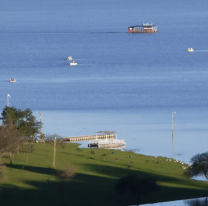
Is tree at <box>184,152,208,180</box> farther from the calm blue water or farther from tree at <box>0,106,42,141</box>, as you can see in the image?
tree at <box>0,106,42,141</box>

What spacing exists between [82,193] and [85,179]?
397 centimetres

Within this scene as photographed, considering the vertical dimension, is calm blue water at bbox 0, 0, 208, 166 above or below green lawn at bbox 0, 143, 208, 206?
above

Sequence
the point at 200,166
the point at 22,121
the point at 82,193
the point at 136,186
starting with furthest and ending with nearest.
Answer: the point at 22,121 → the point at 200,166 → the point at 82,193 → the point at 136,186

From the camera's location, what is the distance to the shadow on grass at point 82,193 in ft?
156

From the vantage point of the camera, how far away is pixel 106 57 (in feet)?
530

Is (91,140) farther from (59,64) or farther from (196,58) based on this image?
(196,58)

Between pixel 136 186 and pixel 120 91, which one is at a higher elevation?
pixel 120 91

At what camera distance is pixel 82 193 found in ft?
163

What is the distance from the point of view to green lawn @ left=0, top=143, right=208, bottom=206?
4831 centimetres

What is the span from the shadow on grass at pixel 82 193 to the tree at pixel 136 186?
3.06 ft

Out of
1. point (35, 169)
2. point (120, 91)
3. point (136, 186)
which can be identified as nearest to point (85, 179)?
point (35, 169)

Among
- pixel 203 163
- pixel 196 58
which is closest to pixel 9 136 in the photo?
pixel 203 163

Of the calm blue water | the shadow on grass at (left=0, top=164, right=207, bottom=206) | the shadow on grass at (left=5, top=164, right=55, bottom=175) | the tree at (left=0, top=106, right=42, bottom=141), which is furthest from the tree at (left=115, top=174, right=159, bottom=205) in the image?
the calm blue water

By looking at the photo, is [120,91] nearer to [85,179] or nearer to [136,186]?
[85,179]
